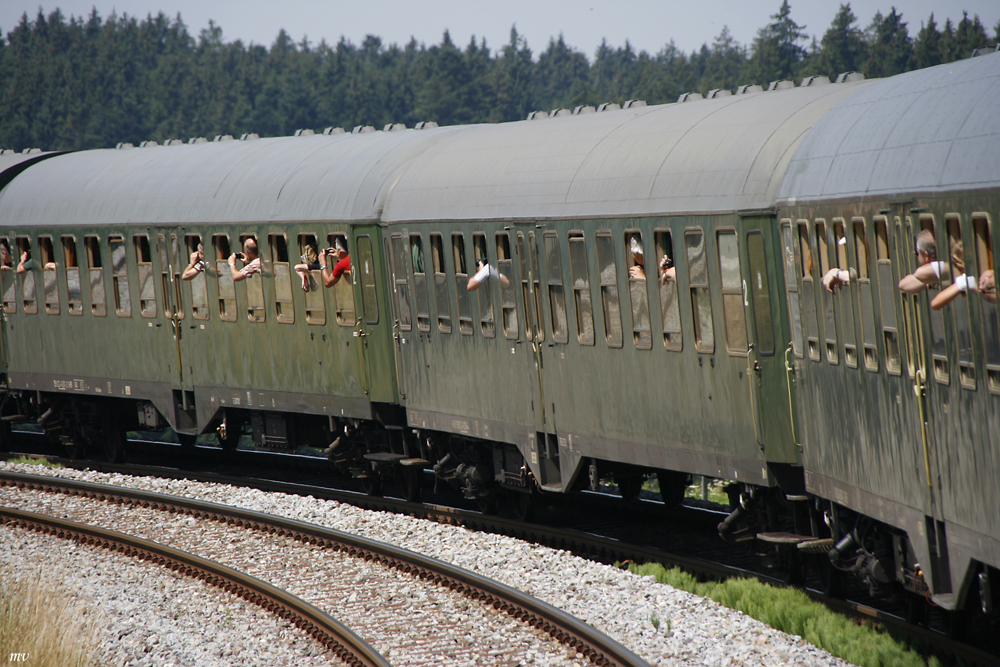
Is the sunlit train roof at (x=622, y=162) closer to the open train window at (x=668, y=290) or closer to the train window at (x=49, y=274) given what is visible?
the open train window at (x=668, y=290)

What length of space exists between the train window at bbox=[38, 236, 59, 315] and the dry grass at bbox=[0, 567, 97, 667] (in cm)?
834

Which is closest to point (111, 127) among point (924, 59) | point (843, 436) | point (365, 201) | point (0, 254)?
point (924, 59)

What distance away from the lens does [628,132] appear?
42.8 ft

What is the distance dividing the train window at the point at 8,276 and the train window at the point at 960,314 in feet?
54.9

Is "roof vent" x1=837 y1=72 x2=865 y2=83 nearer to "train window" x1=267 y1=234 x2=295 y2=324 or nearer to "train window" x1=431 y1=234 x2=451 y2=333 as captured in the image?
"train window" x1=431 y1=234 x2=451 y2=333

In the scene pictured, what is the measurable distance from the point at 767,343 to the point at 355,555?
206 inches

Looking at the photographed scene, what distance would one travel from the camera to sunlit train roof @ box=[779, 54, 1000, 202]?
7.72m

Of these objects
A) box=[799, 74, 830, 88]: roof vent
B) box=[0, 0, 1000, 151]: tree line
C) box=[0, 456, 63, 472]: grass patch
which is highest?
box=[0, 0, 1000, 151]: tree line

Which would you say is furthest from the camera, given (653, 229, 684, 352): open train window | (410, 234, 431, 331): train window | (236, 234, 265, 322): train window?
(236, 234, 265, 322): train window

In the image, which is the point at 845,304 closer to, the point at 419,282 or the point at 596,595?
the point at 596,595

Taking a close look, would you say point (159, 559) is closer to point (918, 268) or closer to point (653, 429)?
point (653, 429)

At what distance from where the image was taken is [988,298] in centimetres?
736

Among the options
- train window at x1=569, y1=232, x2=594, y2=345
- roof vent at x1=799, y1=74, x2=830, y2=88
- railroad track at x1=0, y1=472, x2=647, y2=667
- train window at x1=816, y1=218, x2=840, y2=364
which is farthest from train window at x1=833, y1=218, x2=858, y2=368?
train window at x1=569, y1=232, x2=594, y2=345

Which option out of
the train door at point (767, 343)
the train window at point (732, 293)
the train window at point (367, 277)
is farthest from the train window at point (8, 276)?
the train door at point (767, 343)
